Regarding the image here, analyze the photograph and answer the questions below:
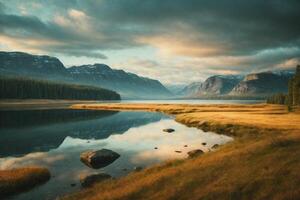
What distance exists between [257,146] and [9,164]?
33.3 meters

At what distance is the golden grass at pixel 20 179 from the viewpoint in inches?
1101

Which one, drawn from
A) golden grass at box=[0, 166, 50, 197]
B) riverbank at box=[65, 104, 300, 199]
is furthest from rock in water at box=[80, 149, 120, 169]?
riverbank at box=[65, 104, 300, 199]

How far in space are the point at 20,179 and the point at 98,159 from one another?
1094cm

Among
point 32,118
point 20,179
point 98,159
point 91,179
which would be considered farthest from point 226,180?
point 32,118

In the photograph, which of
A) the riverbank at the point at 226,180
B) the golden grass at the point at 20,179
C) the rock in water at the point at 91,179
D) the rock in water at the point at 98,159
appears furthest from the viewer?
the rock in water at the point at 98,159

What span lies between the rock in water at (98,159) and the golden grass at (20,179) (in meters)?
6.33

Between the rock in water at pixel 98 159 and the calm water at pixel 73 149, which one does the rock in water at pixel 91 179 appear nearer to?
the calm water at pixel 73 149

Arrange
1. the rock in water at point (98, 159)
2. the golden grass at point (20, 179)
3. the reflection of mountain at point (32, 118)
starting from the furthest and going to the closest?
the reflection of mountain at point (32, 118)
the rock in water at point (98, 159)
the golden grass at point (20, 179)

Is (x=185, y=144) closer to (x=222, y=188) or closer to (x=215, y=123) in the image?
(x=215, y=123)

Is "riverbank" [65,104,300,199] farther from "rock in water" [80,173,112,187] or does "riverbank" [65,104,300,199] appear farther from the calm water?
the calm water

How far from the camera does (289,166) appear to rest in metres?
25.0

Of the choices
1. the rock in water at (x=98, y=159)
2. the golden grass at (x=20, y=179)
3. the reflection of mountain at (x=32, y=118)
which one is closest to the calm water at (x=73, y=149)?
the rock in water at (x=98, y=159)

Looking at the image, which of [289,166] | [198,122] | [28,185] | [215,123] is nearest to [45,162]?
[28,185]

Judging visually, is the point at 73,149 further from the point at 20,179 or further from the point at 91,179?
the point at 91,179
